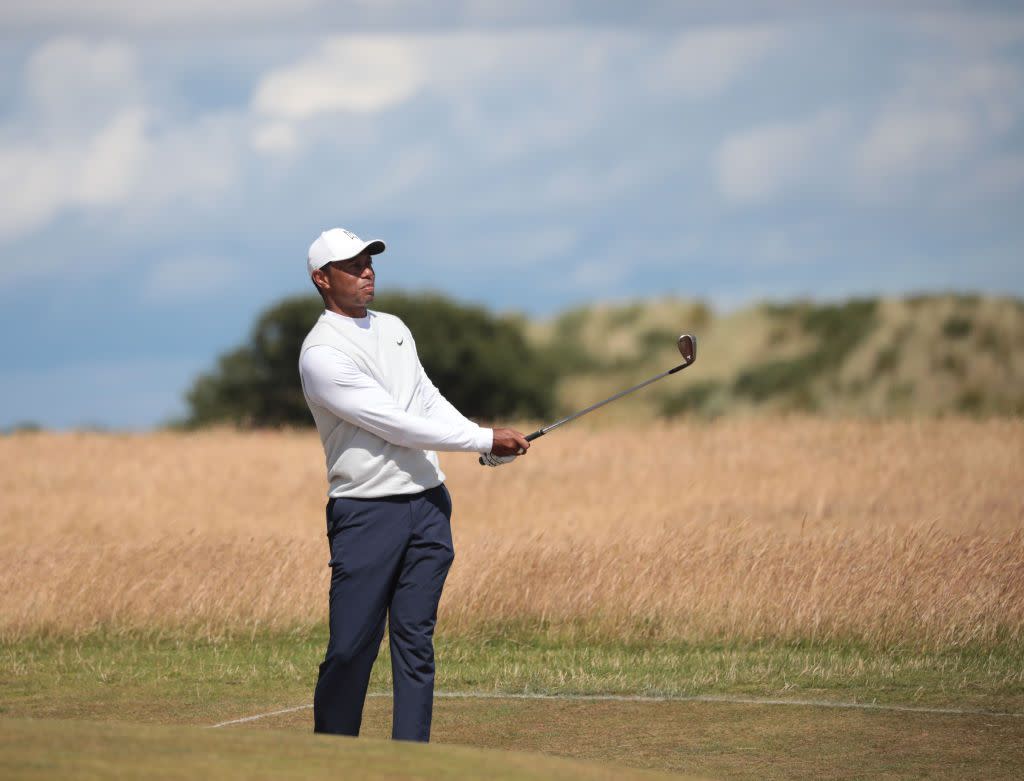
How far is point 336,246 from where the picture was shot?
7262 mm

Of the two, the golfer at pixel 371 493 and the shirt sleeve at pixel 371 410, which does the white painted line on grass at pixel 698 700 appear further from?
the shirt sleeve at pixel 371 410

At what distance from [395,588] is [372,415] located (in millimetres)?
802

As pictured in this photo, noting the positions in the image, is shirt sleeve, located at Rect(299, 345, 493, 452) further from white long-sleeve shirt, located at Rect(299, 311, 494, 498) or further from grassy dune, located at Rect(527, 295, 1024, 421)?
grassy dune, located at Rect(527, 295, 1024, 421)

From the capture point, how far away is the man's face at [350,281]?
7309 millimetres

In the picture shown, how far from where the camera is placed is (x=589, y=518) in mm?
17516

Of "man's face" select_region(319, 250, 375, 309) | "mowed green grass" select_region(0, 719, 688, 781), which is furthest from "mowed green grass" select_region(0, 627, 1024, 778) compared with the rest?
"man's face" select_region(319, 250, 375, 309)

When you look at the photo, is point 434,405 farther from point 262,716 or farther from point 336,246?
point 262,716

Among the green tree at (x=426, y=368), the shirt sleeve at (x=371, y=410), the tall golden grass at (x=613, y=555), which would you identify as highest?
the green tree at (x=426, y=368)

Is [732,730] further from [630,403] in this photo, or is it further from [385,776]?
[630,403]

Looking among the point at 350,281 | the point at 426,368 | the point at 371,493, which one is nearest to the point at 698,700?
the point at 371,493

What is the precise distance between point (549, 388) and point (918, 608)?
35562 millimetres

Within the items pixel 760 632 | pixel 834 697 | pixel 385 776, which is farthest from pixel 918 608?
pixel 385 776

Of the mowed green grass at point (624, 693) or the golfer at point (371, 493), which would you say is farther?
the mowed green grass at point (624, 693)


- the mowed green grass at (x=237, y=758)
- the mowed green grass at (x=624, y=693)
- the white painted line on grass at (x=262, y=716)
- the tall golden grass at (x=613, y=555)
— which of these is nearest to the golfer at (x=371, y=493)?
the mowed green grass at (x=624, y=693)
